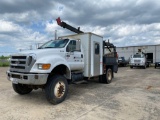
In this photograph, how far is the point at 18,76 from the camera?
5.93 meters

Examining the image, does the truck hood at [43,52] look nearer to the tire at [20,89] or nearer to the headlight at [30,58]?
the headlight at [30,58]

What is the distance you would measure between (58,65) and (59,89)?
2.73 feet

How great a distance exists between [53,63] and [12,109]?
189 centimetres

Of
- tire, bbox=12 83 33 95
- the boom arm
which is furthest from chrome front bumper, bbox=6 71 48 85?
the boom arm

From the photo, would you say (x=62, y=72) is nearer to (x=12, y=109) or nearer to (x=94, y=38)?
(x=12, y=109)

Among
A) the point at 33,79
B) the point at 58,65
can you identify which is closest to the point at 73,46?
the point at 58,65

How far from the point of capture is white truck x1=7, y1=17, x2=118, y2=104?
5.69 metres

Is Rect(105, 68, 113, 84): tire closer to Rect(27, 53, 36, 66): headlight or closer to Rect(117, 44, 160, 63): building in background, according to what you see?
Rect(27, 53, 36, 66): headlight

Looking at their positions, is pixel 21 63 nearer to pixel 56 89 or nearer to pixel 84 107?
pixel 56 89

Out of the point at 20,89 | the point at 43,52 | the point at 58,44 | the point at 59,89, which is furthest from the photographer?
the point at 58,44

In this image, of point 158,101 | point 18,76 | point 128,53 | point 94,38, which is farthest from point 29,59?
point 128,53

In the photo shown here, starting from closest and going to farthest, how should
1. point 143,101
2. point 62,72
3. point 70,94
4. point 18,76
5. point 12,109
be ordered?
point 12,109
point 18,76
point 143,101
point 62,72
point 70,94

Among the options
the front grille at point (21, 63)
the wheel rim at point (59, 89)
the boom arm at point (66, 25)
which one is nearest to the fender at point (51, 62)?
the front grille at point (21, 63)

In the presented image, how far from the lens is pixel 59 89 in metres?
6.15
